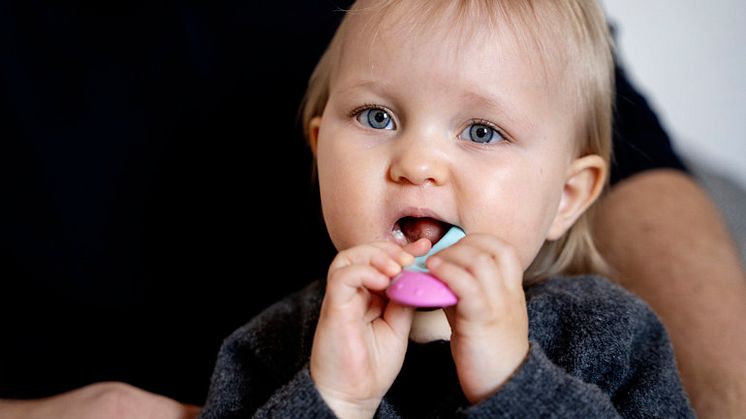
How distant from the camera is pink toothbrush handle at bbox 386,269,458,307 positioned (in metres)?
0.75

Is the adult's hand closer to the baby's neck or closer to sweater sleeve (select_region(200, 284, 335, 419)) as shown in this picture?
sweater sleeve (select_region(200, 284, 335, 419))

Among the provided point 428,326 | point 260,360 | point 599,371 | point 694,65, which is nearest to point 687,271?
point 599,371

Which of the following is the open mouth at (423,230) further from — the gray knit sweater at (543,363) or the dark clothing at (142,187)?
the dark clothing at (142,187)

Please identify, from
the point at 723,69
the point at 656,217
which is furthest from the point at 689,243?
the point at 723,69

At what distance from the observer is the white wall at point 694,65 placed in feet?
7.95

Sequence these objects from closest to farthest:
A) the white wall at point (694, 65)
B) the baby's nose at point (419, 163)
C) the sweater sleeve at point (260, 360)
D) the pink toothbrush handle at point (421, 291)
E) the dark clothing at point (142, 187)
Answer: the pink toothbrush handle at point (421, 291) < the baby's nose at point (419, 163) < the sweater sleeve at point (260, 360) < the dark clothing at point (142, 187) < the white wall at point (694, 65)

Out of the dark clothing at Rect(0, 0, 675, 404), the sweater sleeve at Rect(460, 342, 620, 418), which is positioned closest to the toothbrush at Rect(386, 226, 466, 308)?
the sweater sleeve at Rect(460, 342, 620, 418)

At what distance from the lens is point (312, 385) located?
81cm

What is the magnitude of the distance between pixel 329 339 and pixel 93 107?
0.74 m

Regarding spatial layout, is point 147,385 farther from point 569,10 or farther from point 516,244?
point 569,10

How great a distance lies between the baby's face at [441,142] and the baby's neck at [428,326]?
0.39 feet

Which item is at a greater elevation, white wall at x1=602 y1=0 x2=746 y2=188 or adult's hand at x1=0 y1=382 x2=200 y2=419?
adult's hand at x1=0 y1=382 x2=200 y2=419

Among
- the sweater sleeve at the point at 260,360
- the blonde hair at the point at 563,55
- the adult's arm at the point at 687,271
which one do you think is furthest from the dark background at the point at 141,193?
the adult's arm at the point at 687,271

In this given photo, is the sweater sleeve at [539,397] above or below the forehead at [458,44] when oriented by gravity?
below
